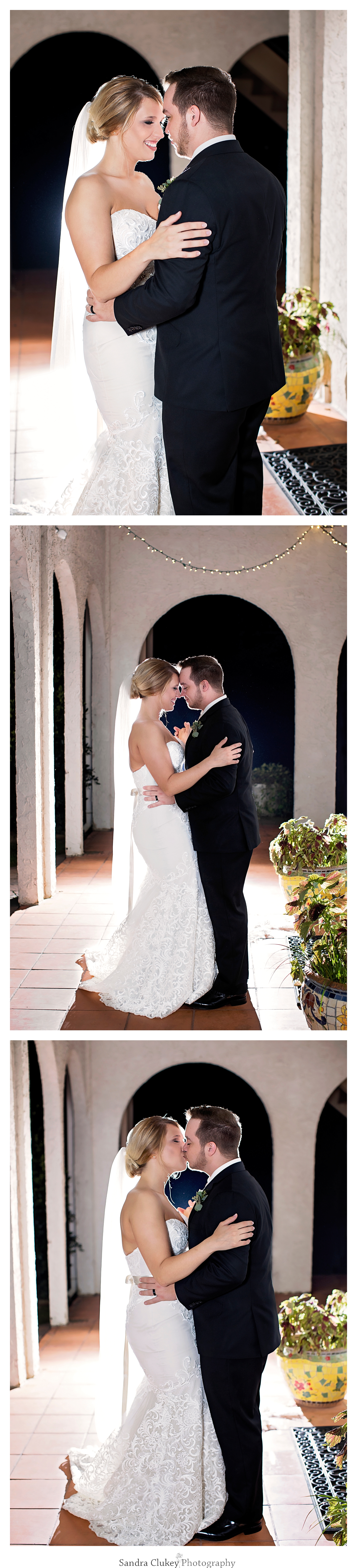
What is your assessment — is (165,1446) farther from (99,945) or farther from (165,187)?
(165,187)

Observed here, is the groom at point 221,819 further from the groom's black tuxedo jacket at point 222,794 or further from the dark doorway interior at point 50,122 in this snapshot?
the dark doorway interior at point 50,122

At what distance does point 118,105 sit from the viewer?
342 centimetres

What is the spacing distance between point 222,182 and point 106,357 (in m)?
0.55

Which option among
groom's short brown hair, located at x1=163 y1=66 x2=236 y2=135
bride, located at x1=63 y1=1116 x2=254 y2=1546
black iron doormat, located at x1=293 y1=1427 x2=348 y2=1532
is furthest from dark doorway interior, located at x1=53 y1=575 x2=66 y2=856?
black iron doormat, located at x1=293 y1=1427 x2=348 y2=1532

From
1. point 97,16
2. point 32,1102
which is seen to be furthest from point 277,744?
point 32,1102

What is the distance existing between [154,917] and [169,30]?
349 cm

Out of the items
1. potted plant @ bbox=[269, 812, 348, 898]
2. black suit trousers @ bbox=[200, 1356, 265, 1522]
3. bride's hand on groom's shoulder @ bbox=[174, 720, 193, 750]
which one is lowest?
black suit trousers @ bbox=[200, 1356, 265, 1522]

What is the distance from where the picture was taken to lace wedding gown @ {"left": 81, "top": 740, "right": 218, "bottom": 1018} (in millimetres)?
3922

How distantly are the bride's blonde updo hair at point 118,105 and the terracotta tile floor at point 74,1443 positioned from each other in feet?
13.4

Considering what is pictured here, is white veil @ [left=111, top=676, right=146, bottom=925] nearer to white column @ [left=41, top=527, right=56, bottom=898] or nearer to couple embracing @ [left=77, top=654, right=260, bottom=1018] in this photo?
couple embracing @ [left=77, top=654, right=260, bottom=1018]

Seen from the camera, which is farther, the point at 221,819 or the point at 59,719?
the point at 59,719

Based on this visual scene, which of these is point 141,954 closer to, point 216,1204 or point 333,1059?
point 216,1204

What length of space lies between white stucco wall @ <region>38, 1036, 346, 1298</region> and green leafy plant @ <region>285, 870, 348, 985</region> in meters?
2.90

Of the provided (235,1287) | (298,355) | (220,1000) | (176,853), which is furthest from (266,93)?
(235,1287)
